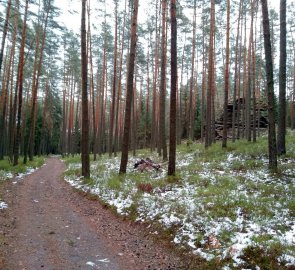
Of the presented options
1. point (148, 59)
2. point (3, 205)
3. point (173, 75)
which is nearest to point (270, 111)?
point (173, 75)

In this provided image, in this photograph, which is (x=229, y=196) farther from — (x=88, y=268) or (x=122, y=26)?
(x=122, y=26)

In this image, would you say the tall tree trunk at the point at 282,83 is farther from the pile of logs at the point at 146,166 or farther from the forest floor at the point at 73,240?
the forest floor at the point at 73,240

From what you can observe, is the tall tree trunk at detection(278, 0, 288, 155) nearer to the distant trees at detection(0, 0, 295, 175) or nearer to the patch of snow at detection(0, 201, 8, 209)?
the distant trees at detection(0, 0, 295, 175)

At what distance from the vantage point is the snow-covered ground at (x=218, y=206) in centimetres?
591

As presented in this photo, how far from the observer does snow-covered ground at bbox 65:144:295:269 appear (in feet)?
19.4

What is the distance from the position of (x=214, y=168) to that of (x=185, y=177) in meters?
2.30

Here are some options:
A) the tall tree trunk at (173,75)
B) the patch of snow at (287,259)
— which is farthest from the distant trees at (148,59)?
the patch of snow at (287,259)

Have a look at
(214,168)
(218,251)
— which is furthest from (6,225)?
(214,168)

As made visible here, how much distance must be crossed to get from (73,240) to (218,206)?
370cm

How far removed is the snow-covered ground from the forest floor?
0.54 m

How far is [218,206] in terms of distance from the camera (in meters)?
7.77

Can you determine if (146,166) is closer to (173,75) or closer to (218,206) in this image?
(173,75)

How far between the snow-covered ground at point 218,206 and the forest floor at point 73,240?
21.3 inches

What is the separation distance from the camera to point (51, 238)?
275 inches
